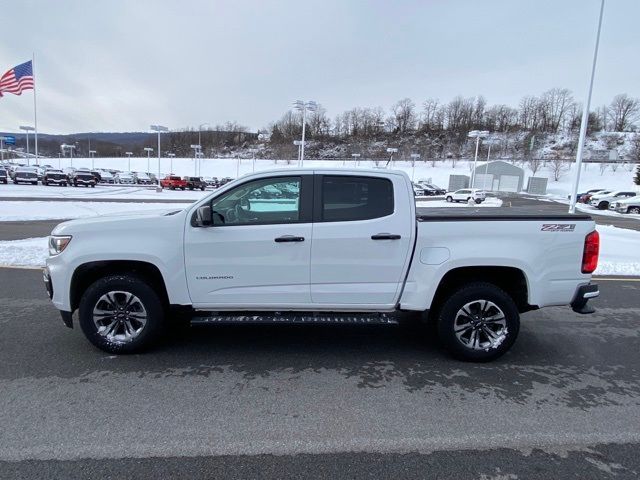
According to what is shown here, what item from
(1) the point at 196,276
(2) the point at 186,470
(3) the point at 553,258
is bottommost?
(2) the point at 186,470

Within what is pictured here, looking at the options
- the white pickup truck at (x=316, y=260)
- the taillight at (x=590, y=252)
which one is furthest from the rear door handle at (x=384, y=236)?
the taillight at (x=590, y=252)

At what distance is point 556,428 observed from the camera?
3188 millimetres

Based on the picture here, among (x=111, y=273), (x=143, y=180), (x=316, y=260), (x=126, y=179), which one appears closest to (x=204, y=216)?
(x=316, y=260)

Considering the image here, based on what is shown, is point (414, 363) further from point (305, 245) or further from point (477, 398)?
point (305, 245)

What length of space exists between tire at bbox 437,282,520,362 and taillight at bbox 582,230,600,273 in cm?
80

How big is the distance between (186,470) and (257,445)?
1.59 feet

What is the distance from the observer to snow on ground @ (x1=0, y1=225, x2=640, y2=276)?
28.7 feet

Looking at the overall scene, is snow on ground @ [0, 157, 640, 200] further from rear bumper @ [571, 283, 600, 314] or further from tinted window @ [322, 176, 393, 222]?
rear bumper @ [571, 283, 600, 314]

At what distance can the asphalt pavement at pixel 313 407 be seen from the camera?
274cm

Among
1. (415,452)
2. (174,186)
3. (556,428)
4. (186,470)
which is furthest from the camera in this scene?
(174,186)

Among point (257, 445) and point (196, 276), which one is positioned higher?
point (196, 276)

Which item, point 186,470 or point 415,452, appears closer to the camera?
point 186,470

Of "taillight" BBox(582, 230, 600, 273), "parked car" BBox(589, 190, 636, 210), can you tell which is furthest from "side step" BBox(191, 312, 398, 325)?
"parked car" BBox(589, 190, 636, 210)

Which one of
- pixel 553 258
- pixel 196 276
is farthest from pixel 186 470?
pixel 553 258
